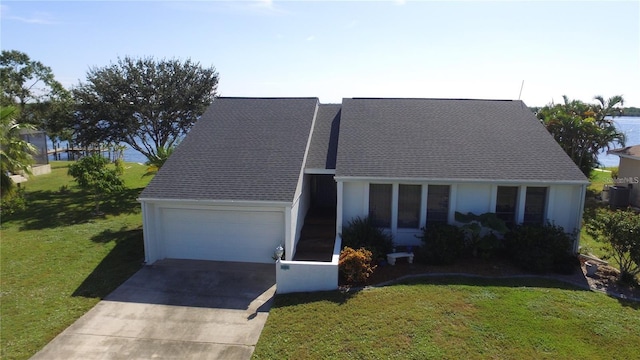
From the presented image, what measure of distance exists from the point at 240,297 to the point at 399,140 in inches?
331

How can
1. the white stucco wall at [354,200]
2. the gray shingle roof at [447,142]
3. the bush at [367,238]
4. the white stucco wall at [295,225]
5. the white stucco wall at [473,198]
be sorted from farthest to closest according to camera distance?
1. the white stucco wall at [354,200]
2. the white stucco wall at [473,198]
3. the gray shingle roof at [447,142]
4. the bush at [367,238]
5. the white stucco wall at [295,225]

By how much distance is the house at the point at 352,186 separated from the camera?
13.2 meters

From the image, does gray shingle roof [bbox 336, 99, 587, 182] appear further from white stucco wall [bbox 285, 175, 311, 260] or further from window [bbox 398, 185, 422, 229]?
white stucco wall [bbox 285, 175, 311, 260]

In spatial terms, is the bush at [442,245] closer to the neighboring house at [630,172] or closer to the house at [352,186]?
the house at [352,186]

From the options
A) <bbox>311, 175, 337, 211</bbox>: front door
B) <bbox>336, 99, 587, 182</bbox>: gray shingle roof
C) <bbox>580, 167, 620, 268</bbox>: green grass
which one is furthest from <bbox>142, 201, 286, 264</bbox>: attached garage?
→ <bbox>580, 167, 620, 268</bbox>: green grass

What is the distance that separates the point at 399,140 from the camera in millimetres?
15414

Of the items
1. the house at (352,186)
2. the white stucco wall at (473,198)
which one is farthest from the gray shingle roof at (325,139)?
the white stucco wall at (473,198)

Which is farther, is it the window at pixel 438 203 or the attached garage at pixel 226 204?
the window at pixel 438 203

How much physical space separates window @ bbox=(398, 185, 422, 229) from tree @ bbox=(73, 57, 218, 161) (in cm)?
1633

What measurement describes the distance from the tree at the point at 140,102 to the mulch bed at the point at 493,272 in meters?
17.5

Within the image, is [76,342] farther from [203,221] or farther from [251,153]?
[251,153]

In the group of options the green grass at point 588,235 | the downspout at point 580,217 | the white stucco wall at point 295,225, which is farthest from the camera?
the green grass at point 588,235

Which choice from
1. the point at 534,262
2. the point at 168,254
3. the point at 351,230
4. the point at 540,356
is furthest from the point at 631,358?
the point at 168,254

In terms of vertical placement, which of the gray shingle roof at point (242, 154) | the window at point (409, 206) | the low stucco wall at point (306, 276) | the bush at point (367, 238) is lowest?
the low stucco wall at point (306, 276)
